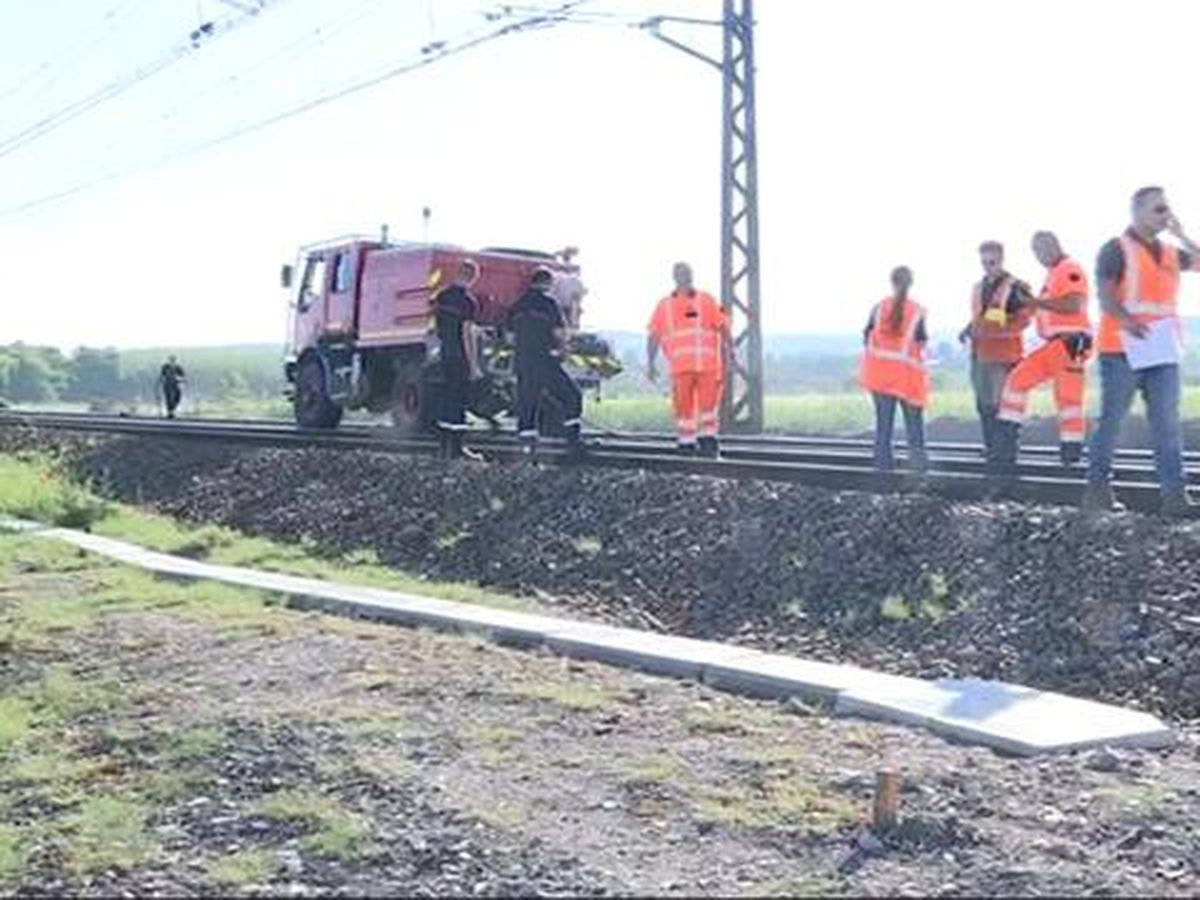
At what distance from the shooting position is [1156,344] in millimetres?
9094

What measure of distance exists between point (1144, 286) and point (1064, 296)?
252 centimetres

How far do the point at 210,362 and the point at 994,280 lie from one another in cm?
10413

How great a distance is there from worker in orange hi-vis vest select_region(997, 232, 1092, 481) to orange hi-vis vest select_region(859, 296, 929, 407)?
72cm

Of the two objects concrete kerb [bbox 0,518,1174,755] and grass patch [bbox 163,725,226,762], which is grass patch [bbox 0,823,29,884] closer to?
grass patch [bbox 163,725,226,762]

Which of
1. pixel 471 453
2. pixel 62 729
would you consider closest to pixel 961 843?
pixel 62 729

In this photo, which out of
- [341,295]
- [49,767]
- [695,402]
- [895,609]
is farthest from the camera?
[341,295]

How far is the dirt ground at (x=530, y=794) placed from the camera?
4.84 metres

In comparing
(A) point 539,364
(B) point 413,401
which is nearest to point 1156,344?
(A) point 539,364

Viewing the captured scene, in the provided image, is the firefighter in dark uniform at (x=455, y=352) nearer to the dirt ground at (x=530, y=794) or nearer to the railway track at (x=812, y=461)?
the railway track at (x=812, y=461)

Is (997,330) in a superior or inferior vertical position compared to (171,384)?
superior

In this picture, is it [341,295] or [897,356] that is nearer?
[897,356]

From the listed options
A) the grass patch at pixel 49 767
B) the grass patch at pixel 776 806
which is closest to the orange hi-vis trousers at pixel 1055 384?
the grass patch at pixel 776 806

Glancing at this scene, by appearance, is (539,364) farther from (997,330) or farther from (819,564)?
(819,564)

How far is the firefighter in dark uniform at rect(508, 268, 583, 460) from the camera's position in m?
14.6
